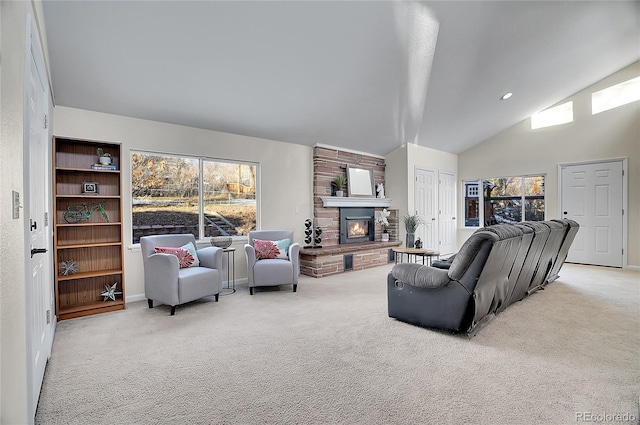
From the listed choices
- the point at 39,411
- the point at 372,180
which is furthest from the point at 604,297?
the point at 39,411

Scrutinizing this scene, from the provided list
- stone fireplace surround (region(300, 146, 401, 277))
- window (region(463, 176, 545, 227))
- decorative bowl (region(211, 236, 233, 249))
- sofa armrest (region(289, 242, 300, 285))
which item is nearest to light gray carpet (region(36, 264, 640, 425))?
sofa armrest (region(289, 242, 300, 285))

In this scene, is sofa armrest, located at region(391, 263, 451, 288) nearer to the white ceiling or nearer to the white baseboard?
the white ceiling

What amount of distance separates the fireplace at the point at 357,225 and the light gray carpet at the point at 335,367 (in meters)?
2.68

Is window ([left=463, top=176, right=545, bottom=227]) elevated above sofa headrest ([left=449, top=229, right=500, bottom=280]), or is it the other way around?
window ([left=463, top=176, right=545, bottom=227])

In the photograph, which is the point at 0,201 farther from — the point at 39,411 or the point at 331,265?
the point at 331,265

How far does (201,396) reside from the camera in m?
1.89

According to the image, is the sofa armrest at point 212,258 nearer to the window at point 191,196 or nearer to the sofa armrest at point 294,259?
the window at point 191,196

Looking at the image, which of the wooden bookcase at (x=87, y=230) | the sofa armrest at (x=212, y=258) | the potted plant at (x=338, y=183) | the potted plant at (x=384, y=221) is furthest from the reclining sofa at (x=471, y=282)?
the potted plant at (x=384, y=221)

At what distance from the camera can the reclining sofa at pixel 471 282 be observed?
2.58 metres

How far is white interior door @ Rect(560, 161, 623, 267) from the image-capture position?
5.88m

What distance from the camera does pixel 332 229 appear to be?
236 inches

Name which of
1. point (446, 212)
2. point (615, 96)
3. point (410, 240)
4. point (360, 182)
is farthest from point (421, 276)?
point (615, 96)

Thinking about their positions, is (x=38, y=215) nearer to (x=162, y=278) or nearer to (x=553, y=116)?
(x=162, y=278)

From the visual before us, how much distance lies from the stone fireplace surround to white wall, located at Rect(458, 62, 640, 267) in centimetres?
301
